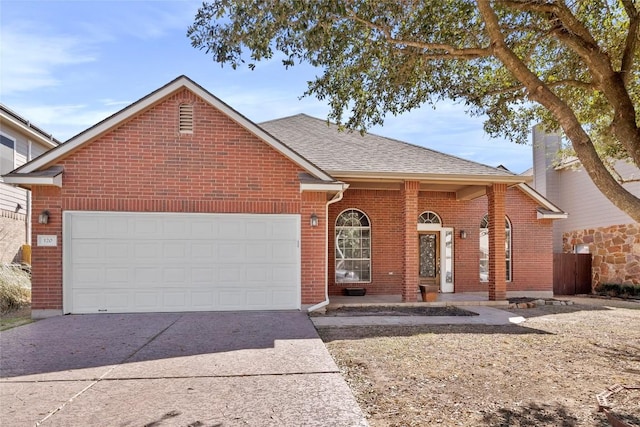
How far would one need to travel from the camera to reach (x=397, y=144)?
1552 centimetres

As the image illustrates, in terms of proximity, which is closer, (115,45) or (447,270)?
(115,45)

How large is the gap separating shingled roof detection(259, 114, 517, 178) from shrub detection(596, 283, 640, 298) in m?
8.09

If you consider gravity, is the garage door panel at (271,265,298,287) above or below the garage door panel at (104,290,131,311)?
above

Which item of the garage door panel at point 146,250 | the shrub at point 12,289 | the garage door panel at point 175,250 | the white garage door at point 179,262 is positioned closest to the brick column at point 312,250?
the white garage door at point 179,262

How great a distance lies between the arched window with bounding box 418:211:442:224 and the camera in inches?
604

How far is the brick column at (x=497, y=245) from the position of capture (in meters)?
12.7

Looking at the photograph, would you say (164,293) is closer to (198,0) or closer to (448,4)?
(198,0)

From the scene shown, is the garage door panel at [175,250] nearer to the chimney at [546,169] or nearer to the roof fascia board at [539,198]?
the roof fascia board at [539,198]

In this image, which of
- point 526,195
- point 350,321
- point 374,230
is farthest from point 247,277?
point 526,195

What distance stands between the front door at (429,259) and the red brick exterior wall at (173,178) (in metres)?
5.86

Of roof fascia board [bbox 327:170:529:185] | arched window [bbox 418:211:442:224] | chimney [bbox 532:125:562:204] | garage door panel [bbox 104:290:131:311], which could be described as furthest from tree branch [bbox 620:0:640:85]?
chimney [bbox 532:125:562:204]

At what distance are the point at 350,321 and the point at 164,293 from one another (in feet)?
13.6

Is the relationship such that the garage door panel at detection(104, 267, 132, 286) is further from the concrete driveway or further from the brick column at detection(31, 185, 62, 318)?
the concrete driveway

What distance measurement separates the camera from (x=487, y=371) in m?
6.00
